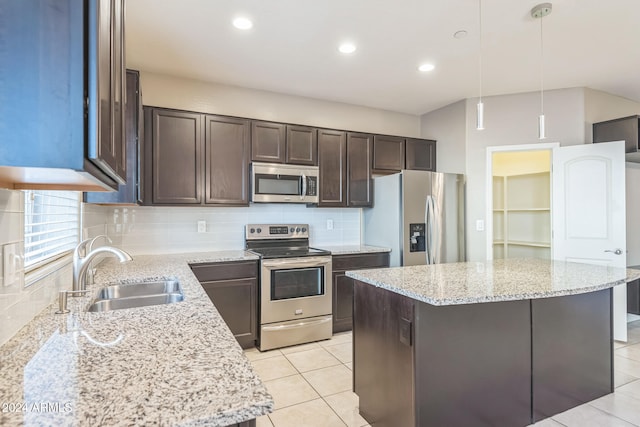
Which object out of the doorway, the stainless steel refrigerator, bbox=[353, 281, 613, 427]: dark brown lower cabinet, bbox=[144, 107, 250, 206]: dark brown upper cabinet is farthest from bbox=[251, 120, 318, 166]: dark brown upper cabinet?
the doorway

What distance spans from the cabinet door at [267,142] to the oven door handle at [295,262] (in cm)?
104

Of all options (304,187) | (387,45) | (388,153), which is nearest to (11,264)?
(304,187)

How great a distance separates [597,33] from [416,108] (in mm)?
2015

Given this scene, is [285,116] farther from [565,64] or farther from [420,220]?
[565,64]

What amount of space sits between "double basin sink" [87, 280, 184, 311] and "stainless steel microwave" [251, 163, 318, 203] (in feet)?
4.79

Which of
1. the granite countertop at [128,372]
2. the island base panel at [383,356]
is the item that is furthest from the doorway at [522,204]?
the granite countertop at [128,372]

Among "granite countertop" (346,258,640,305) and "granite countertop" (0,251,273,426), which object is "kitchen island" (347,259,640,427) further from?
"granite countertop" (0,251,273,426)

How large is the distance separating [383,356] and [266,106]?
293cm

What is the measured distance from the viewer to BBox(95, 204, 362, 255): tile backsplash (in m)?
3.22

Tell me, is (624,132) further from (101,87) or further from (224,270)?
(101,87)

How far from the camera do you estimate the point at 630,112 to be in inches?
162

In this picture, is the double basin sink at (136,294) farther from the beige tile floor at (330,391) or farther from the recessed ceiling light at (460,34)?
the recessed ceiling light at (460,34)

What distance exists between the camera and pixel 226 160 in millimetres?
3320

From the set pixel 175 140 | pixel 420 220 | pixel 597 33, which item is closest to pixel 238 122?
pixel 175 140
